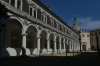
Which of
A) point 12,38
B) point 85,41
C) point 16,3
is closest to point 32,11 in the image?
point 16,3

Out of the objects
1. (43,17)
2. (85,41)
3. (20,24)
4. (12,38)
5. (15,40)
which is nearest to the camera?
(20,24)

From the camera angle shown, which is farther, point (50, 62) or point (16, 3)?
point (16, 3)

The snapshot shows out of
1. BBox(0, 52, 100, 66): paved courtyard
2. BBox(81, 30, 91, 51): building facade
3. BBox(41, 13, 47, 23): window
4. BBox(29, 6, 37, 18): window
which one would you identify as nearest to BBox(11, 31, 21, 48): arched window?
BBox(29, 6, 37, 18): window

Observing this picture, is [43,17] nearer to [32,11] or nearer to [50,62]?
[32,11]

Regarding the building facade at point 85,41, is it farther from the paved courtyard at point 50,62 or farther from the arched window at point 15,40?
the paved courtyard at point 50,62

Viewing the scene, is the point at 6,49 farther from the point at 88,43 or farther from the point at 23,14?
the point at 88,43

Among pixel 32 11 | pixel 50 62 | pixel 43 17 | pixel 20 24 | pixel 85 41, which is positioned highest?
pixel 32 11

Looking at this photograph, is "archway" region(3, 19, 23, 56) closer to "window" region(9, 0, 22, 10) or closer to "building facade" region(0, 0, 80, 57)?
"building facade" region(0, 0, 80, 57)

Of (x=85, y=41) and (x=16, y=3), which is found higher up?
(x=16, y=3)

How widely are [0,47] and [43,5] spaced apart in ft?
48.1

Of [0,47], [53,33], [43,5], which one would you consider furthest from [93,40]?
[0,47]

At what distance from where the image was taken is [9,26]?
65.4 feet

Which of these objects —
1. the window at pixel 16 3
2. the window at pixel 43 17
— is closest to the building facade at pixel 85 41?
the window at pixel 43 17

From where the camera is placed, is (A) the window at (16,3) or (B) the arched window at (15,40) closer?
(A) the window at (16,3)
